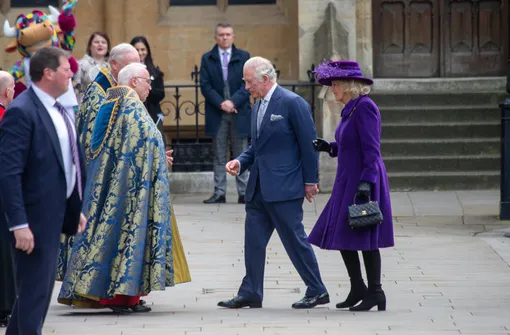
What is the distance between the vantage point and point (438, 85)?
57.3 feet

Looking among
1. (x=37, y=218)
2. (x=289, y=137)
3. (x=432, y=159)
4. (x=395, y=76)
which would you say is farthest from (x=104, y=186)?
(x=395, y=76)

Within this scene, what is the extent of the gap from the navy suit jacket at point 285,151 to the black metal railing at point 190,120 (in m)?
6.81

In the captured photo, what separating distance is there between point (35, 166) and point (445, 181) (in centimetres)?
952

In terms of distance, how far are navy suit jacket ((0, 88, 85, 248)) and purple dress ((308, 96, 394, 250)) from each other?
254 cm

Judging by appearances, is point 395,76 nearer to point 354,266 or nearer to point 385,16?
point 385,16

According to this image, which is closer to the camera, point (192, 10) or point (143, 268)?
point (143, 268)

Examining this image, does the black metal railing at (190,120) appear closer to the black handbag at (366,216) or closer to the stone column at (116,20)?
the stone column at (116,20)

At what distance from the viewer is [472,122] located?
54.5 feet

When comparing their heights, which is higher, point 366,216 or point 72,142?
point 72,142

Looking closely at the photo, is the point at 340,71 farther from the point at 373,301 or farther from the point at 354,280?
the point at 373,301

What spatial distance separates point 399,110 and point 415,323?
8606mm

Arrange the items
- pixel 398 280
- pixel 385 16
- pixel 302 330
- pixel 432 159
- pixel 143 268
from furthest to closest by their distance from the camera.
A: pixel 385 16
pixel 432 159
pixel 398 280
pixel 143 268
pixel 302 330

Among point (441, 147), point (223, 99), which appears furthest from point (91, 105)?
point (441, 147)

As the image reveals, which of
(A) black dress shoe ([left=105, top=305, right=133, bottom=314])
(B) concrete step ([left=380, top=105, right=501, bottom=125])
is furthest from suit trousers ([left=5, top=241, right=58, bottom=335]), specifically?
(B) concrete step ([left=380, top=105, right=501, bottom=125])
